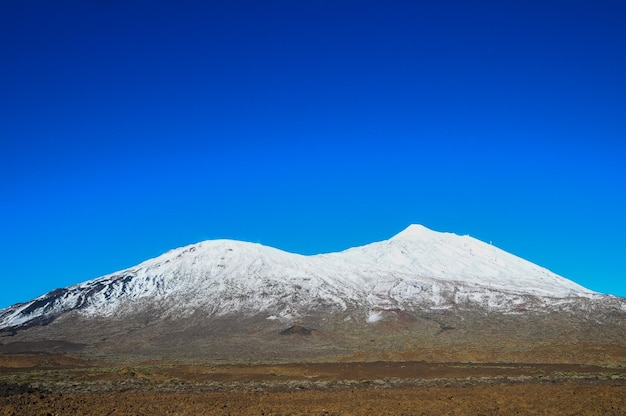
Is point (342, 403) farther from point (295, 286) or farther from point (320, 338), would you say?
point (295, 286)

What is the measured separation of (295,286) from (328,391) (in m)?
108

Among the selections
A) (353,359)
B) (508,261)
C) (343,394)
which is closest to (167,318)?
(353,359)

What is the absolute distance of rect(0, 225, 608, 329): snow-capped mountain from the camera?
126562mm

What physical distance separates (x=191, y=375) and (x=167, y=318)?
78758mm

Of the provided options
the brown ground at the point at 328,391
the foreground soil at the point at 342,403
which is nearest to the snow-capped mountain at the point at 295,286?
the brown ground at the point at 328,391

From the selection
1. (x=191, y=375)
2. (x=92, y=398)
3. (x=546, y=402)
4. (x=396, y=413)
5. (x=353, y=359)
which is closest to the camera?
(x=396, y=413)

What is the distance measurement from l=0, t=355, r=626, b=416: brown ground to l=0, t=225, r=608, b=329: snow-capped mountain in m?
68.7

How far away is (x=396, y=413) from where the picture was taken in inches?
982

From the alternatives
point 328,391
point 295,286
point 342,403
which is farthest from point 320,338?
point 342,403

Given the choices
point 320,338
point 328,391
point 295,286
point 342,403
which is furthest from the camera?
point 295,286

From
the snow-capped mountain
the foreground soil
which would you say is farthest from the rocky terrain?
the snow-capped mountain

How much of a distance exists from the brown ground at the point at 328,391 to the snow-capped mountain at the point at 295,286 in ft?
226

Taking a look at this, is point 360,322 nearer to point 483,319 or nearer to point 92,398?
point 483,319

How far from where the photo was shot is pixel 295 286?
468ft
